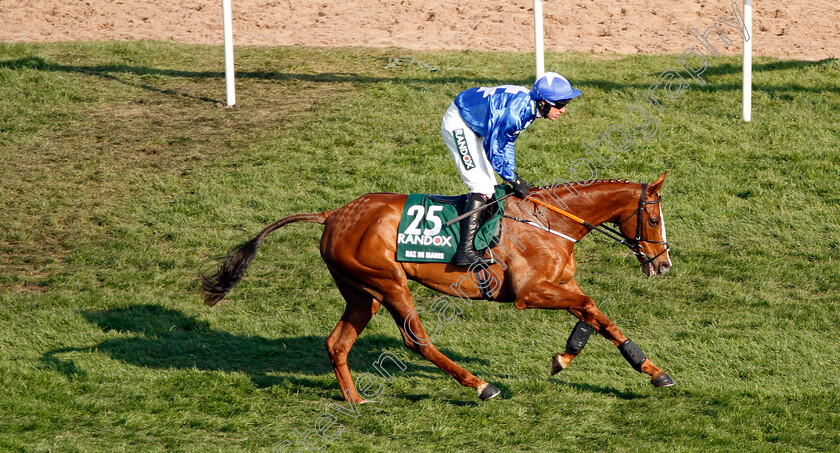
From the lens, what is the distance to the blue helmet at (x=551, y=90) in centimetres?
579

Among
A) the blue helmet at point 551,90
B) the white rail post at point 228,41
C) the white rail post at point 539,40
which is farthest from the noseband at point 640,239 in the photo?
the white rail post at point 228,41

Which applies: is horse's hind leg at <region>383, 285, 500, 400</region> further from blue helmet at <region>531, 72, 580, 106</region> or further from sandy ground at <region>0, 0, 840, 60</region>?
sandy ground at <region>0, 0, 840, 60</region>

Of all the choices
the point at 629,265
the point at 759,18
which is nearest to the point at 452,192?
the point at 629,265

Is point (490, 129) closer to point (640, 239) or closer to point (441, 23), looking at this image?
point (640, 239)

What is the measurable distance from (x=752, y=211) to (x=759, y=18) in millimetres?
5336

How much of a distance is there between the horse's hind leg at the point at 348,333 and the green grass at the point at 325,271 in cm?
19

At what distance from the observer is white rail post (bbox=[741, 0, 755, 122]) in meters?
10.3

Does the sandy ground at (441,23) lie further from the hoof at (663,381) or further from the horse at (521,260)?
the hoof at (663,381)

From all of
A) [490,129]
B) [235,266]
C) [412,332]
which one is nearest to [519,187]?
[490,129]

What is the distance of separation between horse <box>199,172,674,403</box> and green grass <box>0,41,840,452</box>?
417 millimetres

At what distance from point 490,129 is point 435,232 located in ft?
2.53

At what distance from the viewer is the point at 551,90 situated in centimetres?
578

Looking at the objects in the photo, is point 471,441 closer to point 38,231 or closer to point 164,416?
point 164,416

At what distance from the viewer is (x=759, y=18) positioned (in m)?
13.4
